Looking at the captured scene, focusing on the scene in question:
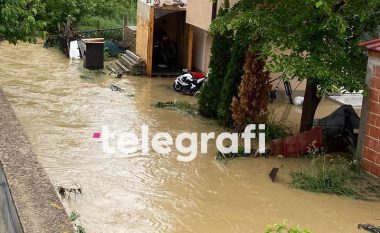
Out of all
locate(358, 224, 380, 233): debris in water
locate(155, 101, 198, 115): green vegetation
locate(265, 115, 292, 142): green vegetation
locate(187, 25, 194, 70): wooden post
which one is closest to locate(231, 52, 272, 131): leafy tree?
locate(265, 115, 292, 142): green vegetation

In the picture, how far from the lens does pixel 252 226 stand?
739 centimetres

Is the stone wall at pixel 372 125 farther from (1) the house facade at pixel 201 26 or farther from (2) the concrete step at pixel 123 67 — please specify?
(2) the concrete step at pixel 123 67

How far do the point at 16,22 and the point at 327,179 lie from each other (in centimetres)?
586

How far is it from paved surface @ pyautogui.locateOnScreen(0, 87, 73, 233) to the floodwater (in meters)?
1.62

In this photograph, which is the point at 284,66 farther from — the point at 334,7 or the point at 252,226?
the point at 252,226

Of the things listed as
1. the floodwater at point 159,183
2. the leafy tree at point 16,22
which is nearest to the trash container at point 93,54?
the floodwater at point 159,183

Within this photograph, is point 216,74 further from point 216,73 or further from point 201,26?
point 201,26

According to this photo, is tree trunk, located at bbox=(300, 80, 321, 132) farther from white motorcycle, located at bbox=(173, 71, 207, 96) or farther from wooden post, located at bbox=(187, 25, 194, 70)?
wooden post, located at bbox=(187, 25, 194, 70)

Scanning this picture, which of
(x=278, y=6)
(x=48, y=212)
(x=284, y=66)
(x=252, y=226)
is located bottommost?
(x=252, y=226)

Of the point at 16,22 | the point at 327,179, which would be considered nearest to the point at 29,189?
the point at 16,22

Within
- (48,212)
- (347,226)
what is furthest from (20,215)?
(347,226)

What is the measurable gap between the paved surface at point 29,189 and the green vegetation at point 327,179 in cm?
467

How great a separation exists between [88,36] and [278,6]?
55.0ft

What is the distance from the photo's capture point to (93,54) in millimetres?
19719
